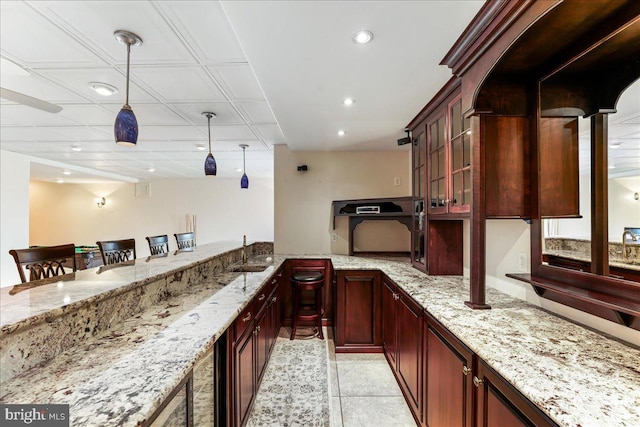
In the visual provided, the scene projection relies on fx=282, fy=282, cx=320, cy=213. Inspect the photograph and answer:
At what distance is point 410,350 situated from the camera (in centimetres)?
206

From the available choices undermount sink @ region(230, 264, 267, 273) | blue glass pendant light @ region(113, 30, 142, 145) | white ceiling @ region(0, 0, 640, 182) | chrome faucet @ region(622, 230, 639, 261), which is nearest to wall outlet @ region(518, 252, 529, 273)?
chrome faucet @ region(622, 230, 639, 261)

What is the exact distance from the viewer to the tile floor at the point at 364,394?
206cm

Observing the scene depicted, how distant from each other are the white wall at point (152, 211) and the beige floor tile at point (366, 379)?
18.1 ft

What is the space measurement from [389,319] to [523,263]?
51.9 inches

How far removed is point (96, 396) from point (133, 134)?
163 centimetres

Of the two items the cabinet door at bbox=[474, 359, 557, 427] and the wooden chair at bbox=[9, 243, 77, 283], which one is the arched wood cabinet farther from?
the wooden chair at bbox=[9, 243, 77, 283]

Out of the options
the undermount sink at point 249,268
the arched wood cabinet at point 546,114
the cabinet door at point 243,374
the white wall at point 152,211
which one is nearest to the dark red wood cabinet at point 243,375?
the cabinet door at point 243,374

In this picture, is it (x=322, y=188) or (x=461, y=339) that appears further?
(x=322, y=188)


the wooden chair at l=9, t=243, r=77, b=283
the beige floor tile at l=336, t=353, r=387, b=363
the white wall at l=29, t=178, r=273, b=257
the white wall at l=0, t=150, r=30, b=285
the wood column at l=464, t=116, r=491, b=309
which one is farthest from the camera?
the white wall at l=29, t=178, r=273, b=257

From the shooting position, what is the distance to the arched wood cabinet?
1.12m

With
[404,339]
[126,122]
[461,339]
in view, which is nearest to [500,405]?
[461,339]

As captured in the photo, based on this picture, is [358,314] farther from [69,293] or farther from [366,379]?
[69,293]

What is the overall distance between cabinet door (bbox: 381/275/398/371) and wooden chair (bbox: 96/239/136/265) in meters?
2.63

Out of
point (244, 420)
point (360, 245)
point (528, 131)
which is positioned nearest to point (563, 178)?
point (528, 131)
